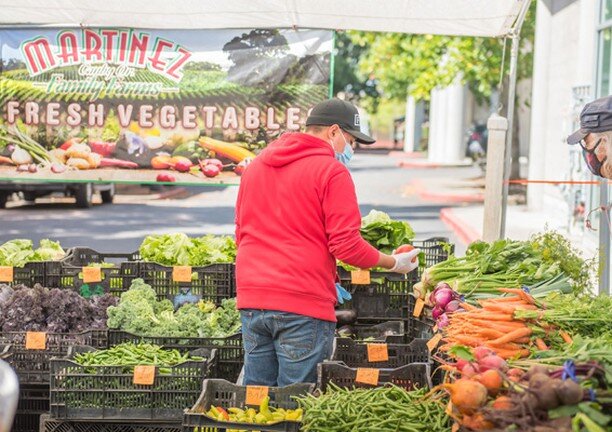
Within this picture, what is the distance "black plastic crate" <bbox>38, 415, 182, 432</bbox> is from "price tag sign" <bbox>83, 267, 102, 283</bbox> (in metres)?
2.05

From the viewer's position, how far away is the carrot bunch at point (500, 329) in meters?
5.62

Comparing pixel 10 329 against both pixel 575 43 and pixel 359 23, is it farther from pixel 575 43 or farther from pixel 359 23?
pixel 575 43

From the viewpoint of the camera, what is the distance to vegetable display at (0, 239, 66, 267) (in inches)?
360

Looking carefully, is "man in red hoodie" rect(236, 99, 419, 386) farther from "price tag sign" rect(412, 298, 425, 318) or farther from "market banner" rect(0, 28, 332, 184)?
"market banner" rect(0, 28, 332, 184)

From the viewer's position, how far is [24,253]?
9297 millimetres

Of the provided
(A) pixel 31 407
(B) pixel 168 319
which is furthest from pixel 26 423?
(B) pixel 168 319

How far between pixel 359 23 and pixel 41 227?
14.1 m

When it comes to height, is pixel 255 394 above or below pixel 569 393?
below

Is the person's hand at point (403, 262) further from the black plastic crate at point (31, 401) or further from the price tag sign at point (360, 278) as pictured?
the black plastic crate at point (31, 401)

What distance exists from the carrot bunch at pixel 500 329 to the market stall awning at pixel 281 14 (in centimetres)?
306

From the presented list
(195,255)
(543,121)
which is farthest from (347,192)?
(543,121)

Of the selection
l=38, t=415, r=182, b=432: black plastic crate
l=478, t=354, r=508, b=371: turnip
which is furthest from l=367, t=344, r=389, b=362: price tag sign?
l=478, t=354, r=508, b=371: turnip

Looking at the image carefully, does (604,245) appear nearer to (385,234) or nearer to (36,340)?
(385,234)

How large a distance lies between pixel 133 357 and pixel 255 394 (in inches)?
50.4
